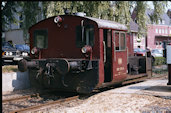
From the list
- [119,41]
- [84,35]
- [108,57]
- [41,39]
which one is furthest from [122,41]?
[41,39]

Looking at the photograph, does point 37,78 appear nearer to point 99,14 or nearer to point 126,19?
point 99,14

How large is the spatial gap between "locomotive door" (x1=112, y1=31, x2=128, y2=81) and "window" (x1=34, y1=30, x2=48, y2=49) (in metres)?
2.70

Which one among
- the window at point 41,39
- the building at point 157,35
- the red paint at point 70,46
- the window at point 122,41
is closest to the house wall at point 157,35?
the building at point 157,35

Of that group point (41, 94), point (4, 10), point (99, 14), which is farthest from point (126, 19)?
point (41, 94)

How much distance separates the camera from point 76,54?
26.8ft

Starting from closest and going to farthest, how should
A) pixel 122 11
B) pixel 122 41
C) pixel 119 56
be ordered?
pixel 119 56
pixel 122 41
pixel 122 11

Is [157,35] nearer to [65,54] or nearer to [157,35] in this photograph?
[157,35]

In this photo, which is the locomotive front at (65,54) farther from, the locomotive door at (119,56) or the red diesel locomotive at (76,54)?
the locomotive door at (119,56)

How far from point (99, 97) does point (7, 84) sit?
434 cm

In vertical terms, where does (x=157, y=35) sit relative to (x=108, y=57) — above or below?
above

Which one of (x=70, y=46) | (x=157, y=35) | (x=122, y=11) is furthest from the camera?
(x=157, y=35)

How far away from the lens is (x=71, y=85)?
7965 millimetres

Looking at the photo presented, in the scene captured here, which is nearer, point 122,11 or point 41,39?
point 41,39

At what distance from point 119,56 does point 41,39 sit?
3.14m
